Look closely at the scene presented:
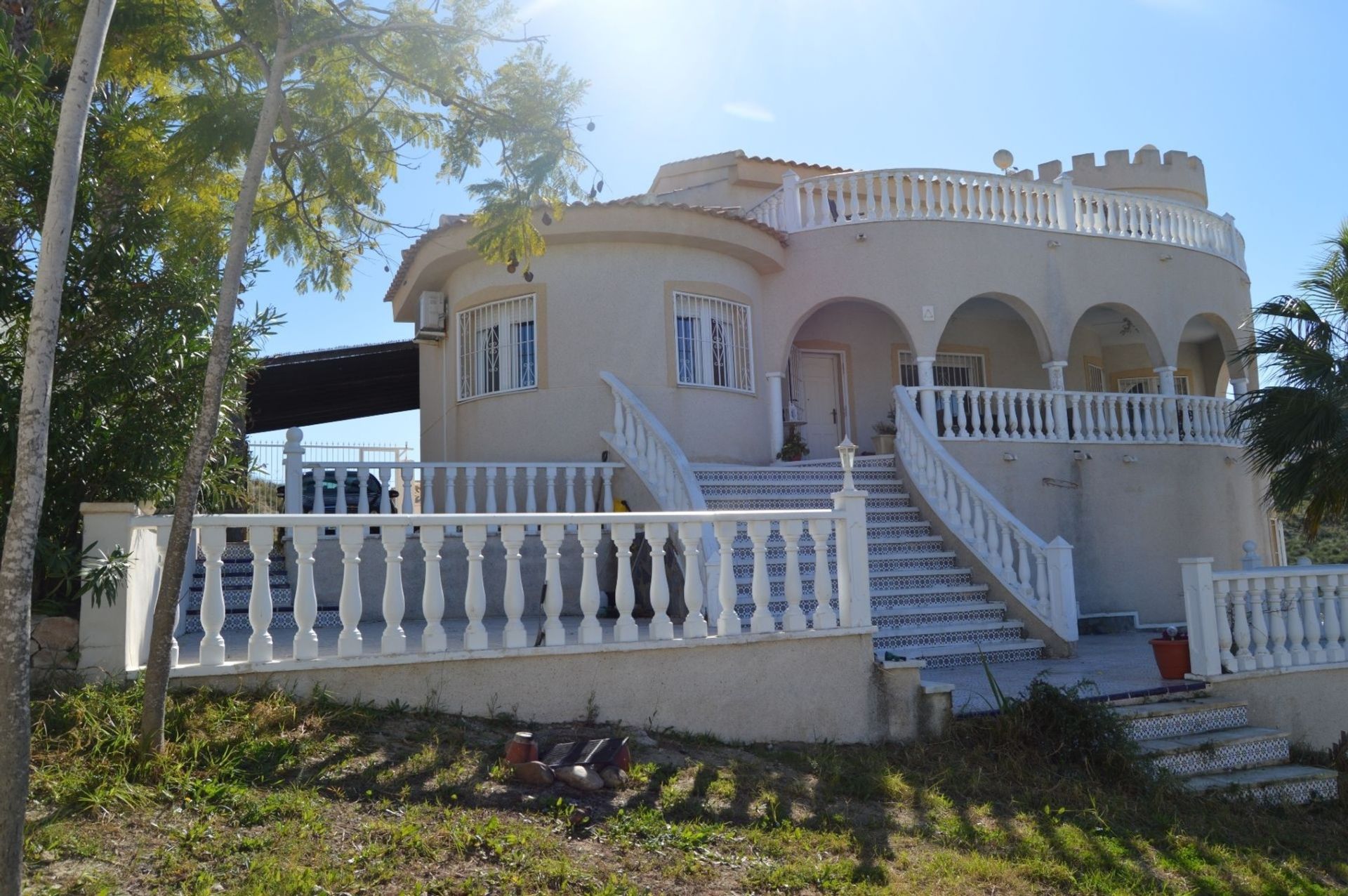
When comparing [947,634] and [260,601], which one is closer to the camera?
[260,601]

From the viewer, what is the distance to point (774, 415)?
1423 centimetres

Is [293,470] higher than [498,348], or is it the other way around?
[498,348]

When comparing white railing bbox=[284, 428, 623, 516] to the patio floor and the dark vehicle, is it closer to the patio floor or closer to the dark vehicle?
the dark vehicle

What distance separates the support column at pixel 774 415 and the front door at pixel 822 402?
1936 millimetres

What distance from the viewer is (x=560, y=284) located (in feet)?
41.9

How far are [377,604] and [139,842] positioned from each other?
587 cm

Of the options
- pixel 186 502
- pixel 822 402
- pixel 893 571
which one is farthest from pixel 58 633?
pixel 822 402

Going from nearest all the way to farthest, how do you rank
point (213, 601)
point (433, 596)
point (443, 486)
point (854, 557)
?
point (213, 601) → point (433, 596) → point (854, 557) → point (443, 486)

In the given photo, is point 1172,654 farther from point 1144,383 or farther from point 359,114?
point 1144,383

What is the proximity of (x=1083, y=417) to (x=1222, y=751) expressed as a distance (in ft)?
28.3

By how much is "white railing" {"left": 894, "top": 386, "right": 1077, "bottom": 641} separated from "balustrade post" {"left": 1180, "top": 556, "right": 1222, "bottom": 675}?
1.96m

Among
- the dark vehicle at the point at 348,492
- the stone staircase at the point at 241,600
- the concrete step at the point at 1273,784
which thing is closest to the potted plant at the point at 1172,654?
the concrete step at the point at 1273,784

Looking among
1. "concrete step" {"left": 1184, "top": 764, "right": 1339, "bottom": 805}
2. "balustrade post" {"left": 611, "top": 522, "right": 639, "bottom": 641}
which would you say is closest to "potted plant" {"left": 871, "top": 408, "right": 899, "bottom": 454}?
"concrete step" {"left": 1184, "top": 764, "right": 1339, "bottom": 805}

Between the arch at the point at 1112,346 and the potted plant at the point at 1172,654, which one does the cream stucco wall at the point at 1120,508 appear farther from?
the potted plant at the point at 1172,654
